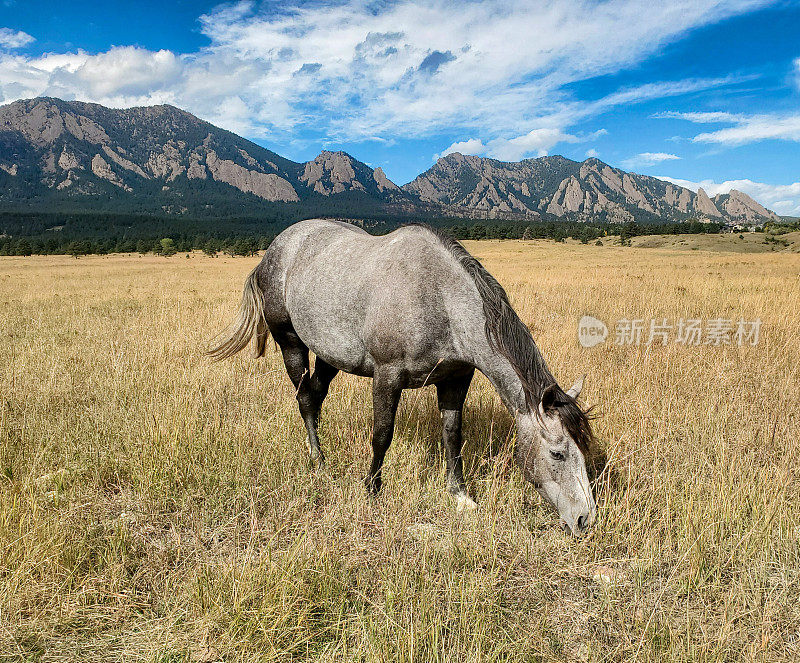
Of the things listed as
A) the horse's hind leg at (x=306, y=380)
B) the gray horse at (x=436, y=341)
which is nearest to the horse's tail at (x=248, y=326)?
the horse's hind leg at (x=306, y=380)

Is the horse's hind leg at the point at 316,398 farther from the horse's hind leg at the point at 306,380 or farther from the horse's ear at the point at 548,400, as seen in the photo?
the horse's ear at the point at 548,400

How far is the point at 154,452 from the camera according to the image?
4.03m

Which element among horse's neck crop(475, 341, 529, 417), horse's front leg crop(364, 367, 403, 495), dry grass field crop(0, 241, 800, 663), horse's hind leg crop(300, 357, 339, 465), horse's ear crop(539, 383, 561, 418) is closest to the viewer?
dry grass field crop(0, 241, 800, 663)

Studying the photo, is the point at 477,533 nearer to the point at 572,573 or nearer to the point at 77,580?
the point at 572,573

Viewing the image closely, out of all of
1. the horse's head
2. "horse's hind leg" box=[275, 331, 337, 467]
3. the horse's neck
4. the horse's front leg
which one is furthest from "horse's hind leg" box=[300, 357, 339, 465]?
the horse's head

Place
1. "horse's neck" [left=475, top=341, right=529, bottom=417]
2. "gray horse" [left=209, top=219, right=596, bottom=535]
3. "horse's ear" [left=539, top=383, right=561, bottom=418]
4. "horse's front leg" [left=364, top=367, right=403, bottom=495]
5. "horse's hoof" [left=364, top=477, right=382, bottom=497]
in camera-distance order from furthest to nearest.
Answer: "horse's hoof" [left=364, top=477, right=382, bottom=497] < "horse's front leg" [left=364, top=367, right=403, bottom=495] < "horse's neck" [left=475, top=341, right=529, bottom=417] < "gray horse" [left=209, top=219, right=596, bottom=535] < "horse's ear" [left=539, top=383, right=561, bottom=418]

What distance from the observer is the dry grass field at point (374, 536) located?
2.33 meters

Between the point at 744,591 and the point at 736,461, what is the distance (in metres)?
1.85

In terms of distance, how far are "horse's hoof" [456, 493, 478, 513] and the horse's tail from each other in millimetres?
2994

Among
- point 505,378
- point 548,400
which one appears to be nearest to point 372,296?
point 505,378

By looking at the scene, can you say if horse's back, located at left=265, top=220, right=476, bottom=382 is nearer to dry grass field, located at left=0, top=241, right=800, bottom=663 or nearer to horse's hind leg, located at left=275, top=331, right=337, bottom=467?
Answer: horse's hind leg, located at left=275, top=331, right=337, bottom=467

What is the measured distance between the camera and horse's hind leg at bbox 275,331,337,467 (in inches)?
189

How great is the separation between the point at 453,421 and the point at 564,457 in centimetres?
113

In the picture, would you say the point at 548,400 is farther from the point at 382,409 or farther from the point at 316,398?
the point at 316,398
